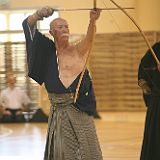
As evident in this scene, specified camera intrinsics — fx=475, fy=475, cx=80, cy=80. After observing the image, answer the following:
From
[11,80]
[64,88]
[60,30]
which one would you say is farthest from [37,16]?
[11,80]

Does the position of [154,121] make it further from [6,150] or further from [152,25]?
[152,25]

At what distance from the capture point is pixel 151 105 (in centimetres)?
325

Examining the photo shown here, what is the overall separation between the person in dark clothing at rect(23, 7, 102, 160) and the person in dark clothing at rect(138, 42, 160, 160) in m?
0.55

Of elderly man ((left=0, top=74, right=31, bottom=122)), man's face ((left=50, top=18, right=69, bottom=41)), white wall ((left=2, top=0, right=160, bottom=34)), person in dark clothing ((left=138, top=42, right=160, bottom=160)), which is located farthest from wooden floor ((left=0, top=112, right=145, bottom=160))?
man's face ((left=50, top=18, right=69, bottom=41))

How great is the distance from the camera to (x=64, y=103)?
279cm

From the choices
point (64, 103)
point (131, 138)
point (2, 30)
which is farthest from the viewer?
point (2, 30)

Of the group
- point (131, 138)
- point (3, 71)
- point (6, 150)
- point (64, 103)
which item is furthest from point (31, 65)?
point (3, 71)

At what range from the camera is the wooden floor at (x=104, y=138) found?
16.0 feet

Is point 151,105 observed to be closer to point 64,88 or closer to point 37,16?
point 64,88

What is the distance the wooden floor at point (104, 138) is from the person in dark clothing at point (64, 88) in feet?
6.08

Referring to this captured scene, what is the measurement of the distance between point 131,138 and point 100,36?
3.67 meters

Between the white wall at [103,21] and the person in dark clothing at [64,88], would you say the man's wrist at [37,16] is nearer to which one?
the person in dark clothing at [64,88]

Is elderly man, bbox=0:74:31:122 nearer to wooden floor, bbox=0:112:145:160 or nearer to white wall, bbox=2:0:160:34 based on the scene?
wooden floor, bbox=0:112:145:160

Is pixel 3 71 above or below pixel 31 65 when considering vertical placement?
below
